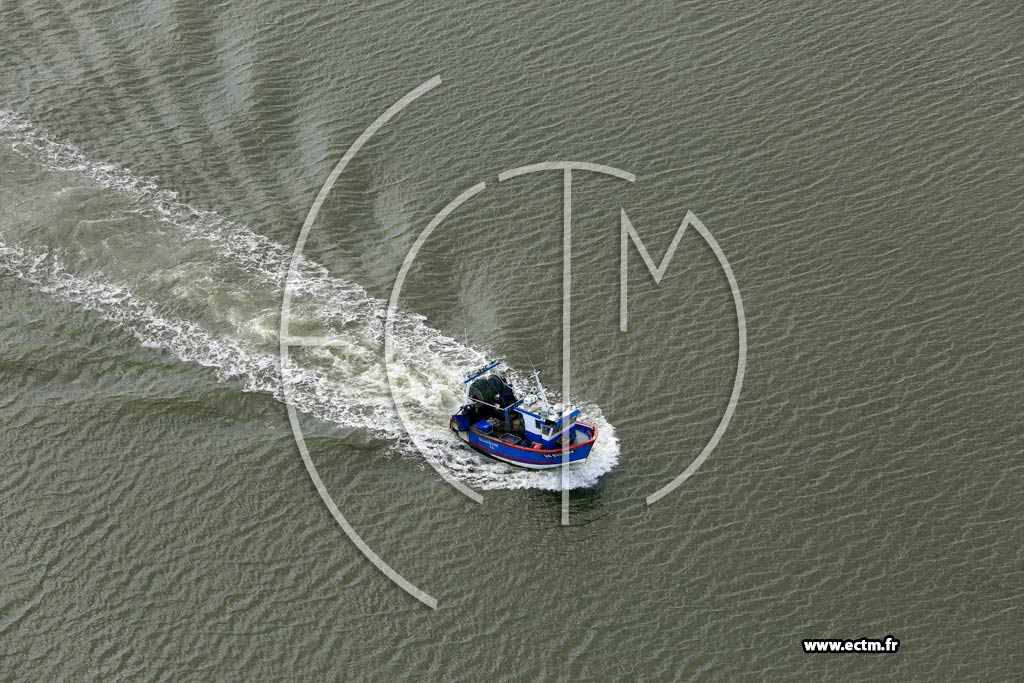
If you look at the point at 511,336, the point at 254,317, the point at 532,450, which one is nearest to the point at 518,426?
the point at 532,450

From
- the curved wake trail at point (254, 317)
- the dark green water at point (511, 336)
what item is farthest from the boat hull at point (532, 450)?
the dark green water at point (511, 336)

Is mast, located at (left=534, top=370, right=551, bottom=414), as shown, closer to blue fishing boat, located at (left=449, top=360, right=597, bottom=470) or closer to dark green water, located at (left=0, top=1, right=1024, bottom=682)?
blue fishing boat, located at (left=449, top=360, right=597, bottom=470)

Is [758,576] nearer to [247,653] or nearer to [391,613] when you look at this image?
[391,613]

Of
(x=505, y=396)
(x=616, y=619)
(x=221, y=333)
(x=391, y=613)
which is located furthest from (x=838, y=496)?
(x=221, y=333)

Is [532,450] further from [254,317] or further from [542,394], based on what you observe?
[254,317]

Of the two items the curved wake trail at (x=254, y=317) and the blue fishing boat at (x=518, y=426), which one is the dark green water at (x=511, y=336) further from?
the blue fishing boat at (x=518, y=426)

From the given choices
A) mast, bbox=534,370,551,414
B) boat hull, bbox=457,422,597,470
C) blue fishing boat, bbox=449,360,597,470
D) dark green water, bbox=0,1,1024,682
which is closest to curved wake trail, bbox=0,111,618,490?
dark green water, bbox=0,1,1024,682
